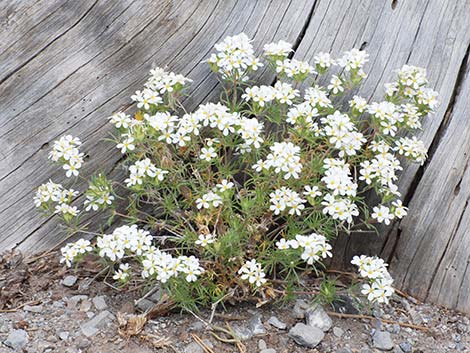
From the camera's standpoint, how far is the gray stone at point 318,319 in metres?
3.64

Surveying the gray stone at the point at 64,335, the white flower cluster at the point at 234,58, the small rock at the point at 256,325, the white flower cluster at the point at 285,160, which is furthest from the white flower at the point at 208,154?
the gray stone at the point at 64,335

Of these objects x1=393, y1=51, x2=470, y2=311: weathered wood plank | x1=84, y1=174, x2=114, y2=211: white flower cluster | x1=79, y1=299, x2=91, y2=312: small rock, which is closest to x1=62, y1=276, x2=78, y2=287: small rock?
x1=79, y1=299, x2=91, y2=312: small rock

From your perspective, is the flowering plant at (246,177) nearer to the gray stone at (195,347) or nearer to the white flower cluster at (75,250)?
the white flower cluster at (75,250)

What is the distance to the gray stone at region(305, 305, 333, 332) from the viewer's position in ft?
11.9

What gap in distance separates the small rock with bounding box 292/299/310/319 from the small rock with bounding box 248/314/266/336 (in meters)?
0.20

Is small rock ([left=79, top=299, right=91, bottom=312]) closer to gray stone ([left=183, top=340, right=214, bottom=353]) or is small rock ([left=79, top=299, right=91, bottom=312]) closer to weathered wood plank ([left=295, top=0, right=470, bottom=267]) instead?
gray stone ([left=183, top=340, right=214, bottom=353])

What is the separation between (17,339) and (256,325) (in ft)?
3.81

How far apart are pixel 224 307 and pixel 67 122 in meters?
1.38

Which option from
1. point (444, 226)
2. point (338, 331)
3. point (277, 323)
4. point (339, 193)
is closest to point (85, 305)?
point (277, 323)

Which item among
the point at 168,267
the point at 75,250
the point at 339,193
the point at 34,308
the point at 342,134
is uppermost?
the point at 342,134

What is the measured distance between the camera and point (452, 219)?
402cm

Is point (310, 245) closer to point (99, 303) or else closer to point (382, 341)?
point (382, 341)

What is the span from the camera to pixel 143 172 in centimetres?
340

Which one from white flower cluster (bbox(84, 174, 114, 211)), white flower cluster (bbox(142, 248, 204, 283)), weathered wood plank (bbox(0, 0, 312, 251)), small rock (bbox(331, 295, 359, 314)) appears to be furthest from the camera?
weathered wood plank (bbox(0, 0, 312, 251))
